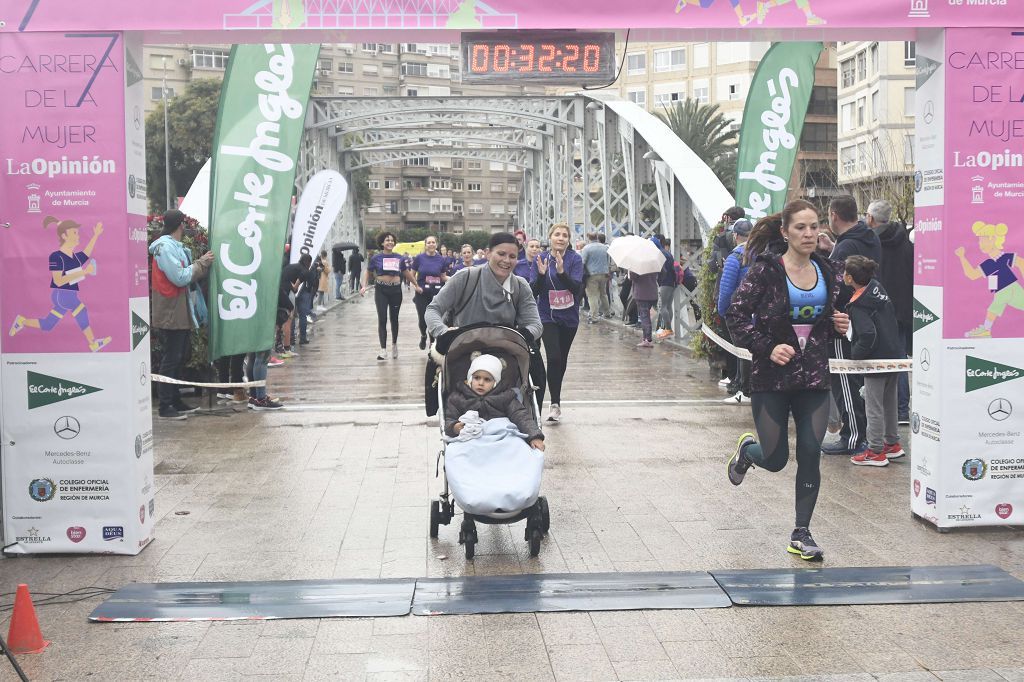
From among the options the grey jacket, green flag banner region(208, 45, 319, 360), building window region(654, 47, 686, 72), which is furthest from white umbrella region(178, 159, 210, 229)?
building window region(654, 47, 686, 72)

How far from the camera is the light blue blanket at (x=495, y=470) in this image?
20.2 ft

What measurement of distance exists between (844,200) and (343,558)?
520 cm

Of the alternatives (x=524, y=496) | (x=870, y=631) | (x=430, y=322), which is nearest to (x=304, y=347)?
(x=430, y=322)

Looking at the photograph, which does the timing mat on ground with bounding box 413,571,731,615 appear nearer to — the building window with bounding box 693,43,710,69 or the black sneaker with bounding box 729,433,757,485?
the black sneaker with bounding box 729,433,757,485

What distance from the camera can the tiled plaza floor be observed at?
186 inches

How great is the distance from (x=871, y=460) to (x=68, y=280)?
235 inches

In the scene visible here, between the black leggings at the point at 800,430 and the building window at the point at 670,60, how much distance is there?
89.9 meters

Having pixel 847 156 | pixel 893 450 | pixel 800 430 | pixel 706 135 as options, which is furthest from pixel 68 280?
pixel 847 156

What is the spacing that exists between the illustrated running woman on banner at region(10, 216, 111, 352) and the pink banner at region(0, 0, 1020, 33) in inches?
44.5

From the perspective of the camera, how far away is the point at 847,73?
66875 mm

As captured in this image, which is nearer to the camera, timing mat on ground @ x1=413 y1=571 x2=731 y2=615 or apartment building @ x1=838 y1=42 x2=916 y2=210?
timing mat on ground @ x1=413 y1=571 x2=731 y2=615

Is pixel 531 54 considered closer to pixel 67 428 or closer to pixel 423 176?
pixel 67 428

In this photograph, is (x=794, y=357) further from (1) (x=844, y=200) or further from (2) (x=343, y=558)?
(1) (x=844, y=200)

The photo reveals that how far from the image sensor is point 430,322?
7.31m
